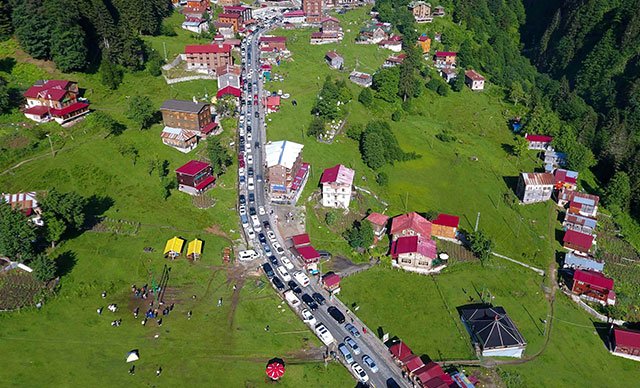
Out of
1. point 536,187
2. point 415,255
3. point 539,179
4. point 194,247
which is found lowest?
point 536,187

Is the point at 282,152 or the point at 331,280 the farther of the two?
the point at 282,152

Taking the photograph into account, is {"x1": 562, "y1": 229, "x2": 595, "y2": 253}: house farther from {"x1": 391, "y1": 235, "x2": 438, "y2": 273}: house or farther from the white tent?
the white tent

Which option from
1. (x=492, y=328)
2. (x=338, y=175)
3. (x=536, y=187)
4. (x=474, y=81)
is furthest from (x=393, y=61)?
(x=492, y=328)

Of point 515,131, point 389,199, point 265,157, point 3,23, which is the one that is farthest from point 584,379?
point 3,23

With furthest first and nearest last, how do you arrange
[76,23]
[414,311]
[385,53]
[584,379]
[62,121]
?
1. [385,53]
2. [76,23]
3. [62,121]
4. [414,311]
5. [584,379]

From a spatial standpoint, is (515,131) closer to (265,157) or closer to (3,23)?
(265,157)

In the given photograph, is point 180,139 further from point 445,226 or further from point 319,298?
point 445,226
